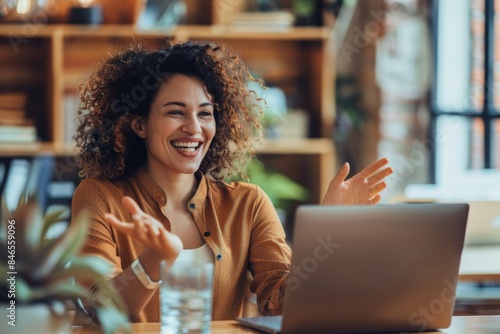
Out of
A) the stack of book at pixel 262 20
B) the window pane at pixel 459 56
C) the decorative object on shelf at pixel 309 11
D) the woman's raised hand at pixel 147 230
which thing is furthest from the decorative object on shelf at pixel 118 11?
the woman's raised hand at pixel 147 230

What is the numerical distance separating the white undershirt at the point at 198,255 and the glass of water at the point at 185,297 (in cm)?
60

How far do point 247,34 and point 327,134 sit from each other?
2.00ft

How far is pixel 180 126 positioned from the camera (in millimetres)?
2381

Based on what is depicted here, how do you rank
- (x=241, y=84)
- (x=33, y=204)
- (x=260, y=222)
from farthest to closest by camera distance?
(x=241, y=84) → (x=260, y=222) → (x=33, y=204)

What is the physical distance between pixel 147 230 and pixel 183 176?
0.68 m

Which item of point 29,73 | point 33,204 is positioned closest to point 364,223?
point 33,204

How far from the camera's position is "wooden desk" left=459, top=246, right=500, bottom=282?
294cm

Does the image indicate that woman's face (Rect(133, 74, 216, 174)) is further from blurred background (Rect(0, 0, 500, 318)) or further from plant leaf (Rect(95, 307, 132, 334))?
blurred background (Rect(0, 0, 500, 318))

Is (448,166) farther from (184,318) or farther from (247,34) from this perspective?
(184,318)

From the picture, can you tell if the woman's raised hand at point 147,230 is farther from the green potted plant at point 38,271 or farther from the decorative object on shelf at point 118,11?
the decorative object on shelf at point 118,11

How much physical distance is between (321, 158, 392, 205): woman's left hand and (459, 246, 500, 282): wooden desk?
782 millimetres

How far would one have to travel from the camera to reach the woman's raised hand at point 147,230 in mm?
1728

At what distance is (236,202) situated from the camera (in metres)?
2.45

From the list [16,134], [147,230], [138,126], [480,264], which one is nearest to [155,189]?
[138,126]
